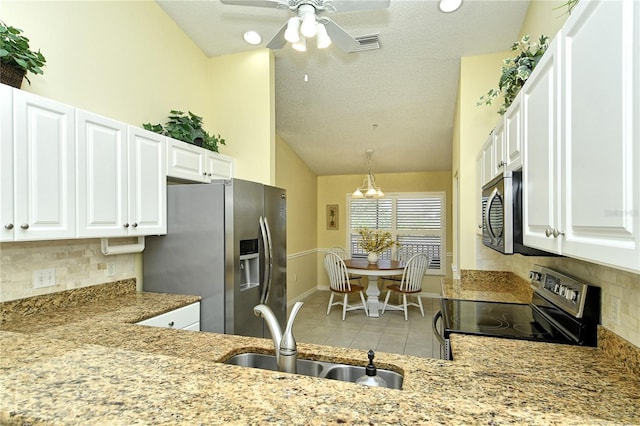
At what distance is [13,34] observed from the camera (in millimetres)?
1657

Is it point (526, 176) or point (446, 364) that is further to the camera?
point (526, 176)

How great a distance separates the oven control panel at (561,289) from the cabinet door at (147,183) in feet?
8.05

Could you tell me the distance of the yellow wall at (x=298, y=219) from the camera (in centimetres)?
553

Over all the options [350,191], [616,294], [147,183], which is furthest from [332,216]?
[616,294]

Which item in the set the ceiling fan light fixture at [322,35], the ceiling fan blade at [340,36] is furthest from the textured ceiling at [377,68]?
the ceiling fan light fixture at [322,35]

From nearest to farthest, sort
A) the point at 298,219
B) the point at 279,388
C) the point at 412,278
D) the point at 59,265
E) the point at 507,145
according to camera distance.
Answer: the point at 279,388
the point at 507,145
the point at 59,265
the point at 412,278
the point at 298,219

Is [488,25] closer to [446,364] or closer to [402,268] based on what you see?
[446,364]

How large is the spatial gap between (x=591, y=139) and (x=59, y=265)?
2682 mm

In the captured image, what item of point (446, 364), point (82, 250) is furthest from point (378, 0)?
point (82, 250)

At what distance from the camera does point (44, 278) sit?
2053 millimetres

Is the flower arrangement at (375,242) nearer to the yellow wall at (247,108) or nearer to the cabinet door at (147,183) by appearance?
the yellow wall at (247,108)

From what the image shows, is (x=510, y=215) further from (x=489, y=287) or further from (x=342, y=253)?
(x=342, y=253)

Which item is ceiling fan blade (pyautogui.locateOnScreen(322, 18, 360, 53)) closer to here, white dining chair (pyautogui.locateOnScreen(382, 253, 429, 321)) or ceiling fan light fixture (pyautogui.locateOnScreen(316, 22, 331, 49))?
ceiling fan light fixture (pyautogui.locateOnScreen(316, 22, 331, 49))

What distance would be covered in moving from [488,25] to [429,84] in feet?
3.16
